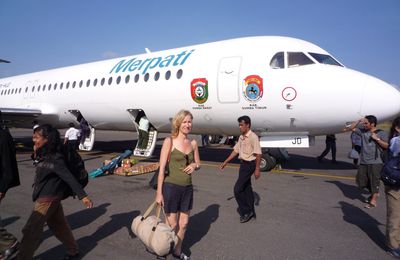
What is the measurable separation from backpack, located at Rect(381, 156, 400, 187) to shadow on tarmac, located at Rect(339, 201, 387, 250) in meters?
0.97

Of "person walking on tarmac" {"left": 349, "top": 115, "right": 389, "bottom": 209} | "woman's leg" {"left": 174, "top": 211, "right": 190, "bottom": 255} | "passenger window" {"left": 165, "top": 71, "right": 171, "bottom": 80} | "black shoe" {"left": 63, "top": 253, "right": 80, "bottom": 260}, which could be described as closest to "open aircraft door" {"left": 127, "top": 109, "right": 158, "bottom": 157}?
"passenger window" {"left": 165, "top": 71, "right": 171, "bottom": 80}

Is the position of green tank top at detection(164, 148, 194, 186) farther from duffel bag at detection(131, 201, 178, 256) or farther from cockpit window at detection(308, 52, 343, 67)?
Answer: cockpit window at detection(308, 52, 343, 67)

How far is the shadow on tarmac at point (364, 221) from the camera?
4609mm

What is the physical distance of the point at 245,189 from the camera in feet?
17.5

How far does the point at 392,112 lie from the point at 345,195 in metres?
2.22

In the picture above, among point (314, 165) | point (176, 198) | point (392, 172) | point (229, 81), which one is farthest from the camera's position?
point (314, 165)

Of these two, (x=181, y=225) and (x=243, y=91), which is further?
(x=243, y=91)

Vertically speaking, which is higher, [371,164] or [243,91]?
[243,91]

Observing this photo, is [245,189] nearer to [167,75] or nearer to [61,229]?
[61,229]

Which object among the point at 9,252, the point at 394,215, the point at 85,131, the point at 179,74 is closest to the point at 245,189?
the point at 394,215

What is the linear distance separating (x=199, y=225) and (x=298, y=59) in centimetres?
526

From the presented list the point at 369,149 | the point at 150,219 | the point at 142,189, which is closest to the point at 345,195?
the point at 369,149

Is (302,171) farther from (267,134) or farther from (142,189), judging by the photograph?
(142,189)

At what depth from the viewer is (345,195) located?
702 cm
